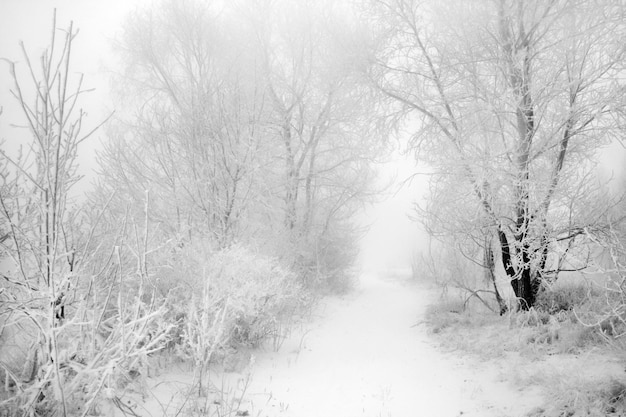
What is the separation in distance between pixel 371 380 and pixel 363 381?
11 centimetres

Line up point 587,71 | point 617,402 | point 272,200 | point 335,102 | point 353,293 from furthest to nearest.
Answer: point 353,293 < point 335,102 < point 272,200 < point 587,71 < point 617,402

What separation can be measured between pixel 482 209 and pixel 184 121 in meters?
5.11

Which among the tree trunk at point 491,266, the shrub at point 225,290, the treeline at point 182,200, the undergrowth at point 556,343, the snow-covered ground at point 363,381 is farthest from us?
the tree trunk at point 491,266

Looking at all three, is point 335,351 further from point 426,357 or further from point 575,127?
point 575,127

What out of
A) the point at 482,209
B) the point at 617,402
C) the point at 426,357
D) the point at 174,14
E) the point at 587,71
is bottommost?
the point at 426,357

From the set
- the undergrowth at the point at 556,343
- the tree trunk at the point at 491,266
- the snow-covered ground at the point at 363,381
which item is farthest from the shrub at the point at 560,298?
the snow-covered ground at the point at 363,381

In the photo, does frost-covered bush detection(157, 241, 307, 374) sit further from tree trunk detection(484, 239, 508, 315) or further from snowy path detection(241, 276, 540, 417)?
tree trunk detection(484, 239, 508, 315)

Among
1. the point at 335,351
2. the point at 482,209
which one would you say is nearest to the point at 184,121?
the point at 335,351

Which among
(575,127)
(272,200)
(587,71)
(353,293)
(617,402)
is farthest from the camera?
(353,293)

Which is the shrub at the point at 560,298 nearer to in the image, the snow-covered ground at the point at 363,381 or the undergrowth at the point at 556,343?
the undergrowth at the point at 556,343

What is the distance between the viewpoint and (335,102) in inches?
365

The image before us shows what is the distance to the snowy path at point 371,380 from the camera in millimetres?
3635

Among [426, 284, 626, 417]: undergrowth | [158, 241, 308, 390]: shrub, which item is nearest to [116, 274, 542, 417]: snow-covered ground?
[426, 284, 626, 417]: undergrowth

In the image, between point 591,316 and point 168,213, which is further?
point 168,213
